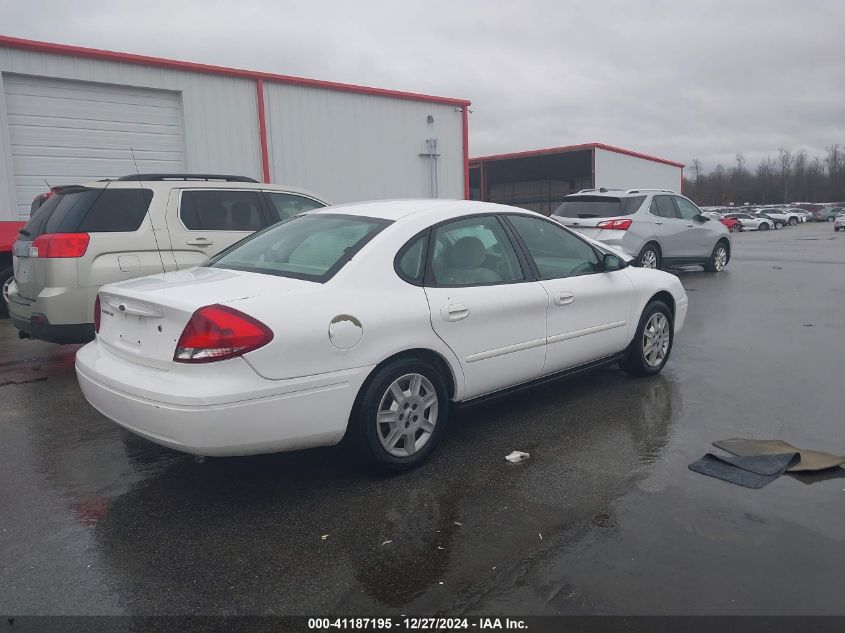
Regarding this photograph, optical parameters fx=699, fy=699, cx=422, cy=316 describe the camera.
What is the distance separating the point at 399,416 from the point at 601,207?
958cm

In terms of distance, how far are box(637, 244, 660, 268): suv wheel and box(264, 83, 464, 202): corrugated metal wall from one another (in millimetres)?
5757

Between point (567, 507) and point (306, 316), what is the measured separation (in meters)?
1.64

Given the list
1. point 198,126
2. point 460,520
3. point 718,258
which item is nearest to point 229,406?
point 460,520

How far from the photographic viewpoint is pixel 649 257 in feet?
42.0

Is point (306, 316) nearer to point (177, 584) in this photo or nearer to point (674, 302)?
point (177, 584)

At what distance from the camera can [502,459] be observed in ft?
14.0

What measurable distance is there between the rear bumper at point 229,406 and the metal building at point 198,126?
26.4ft

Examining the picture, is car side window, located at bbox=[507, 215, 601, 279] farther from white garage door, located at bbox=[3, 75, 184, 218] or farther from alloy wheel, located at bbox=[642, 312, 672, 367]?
white garage door, located at bbox=[3, 75, 184, 218]

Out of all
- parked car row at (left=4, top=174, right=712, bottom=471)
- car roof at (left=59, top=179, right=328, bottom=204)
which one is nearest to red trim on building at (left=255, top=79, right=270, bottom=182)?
car roof at (left=59, top=179, right=328, bottom=204)

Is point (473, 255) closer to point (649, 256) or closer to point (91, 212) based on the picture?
point (91, 212)

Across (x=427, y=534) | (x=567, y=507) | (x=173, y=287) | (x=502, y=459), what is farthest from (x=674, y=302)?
(x=173, y=287)

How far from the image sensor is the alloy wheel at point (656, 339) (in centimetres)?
586

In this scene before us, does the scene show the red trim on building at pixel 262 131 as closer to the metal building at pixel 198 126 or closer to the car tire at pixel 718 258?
the metal building at pixel 198 126

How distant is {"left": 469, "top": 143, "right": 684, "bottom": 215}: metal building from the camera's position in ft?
93.6
